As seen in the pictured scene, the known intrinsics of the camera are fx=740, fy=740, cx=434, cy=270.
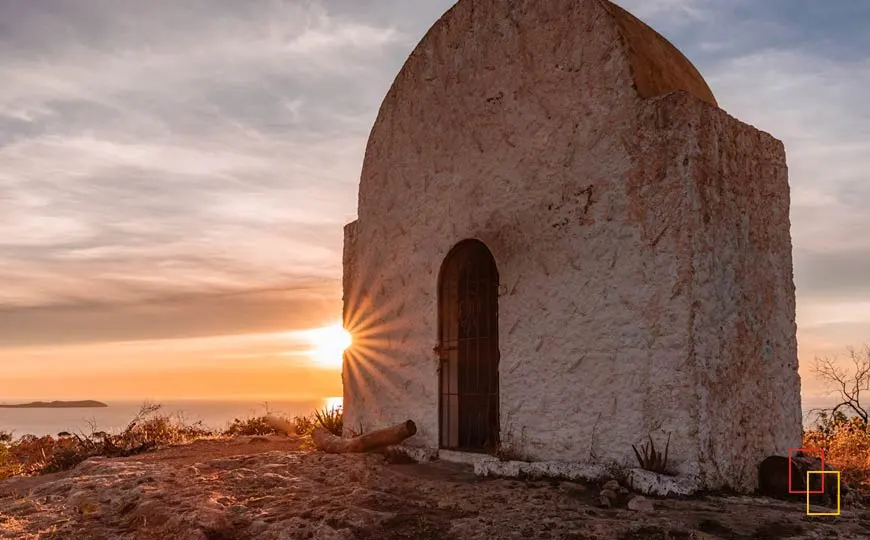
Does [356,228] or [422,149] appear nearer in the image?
[422,149]

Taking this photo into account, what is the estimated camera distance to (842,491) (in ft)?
20.5

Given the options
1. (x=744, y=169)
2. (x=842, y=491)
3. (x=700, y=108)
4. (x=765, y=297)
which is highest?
(x=700, y=108)

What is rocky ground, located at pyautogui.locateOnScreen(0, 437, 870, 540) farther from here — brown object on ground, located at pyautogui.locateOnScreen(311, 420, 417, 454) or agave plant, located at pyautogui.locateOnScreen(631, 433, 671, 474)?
brown object on ground, located at pyautogui.locateOnScreen(311, 420, 417, 454)

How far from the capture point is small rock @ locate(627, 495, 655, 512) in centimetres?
516

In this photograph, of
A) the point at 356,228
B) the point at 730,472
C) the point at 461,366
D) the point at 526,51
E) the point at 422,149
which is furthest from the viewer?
the point at 356,228

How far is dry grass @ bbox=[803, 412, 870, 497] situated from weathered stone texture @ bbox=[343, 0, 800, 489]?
0.78m

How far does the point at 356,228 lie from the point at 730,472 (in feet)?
18.5

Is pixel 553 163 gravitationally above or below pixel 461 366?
above

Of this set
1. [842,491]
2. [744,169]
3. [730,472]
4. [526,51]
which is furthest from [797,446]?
[526,51]

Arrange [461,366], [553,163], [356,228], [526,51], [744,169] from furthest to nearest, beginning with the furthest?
1. [356,228]
2. [461,366]
3. [526,51]
4. [553,163]
5. [744,169]

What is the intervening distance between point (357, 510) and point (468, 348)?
9.44 feet

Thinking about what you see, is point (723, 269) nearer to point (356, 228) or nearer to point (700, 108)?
point (700, 108)

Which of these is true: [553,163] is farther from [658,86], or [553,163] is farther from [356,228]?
[356,228]

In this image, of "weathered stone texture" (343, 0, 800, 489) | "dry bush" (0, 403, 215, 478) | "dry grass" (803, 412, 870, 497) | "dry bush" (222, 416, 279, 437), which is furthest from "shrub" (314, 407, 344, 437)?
"dry grass" (803, 412, 870, 497)
